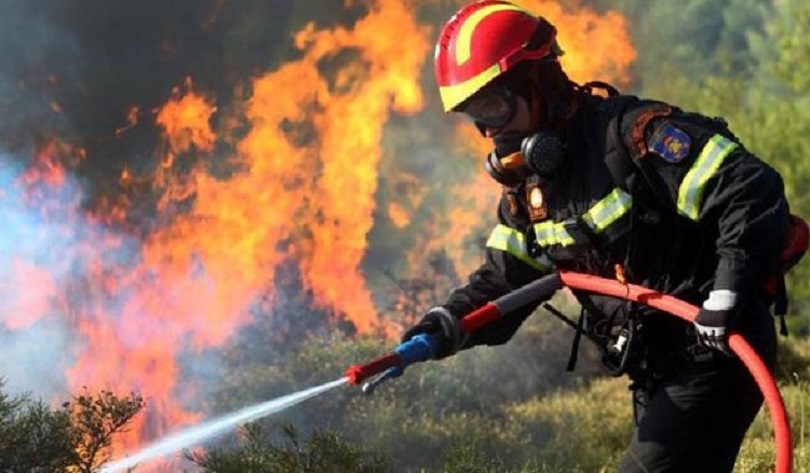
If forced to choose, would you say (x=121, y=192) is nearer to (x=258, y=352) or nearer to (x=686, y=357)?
(x=258, y=352)

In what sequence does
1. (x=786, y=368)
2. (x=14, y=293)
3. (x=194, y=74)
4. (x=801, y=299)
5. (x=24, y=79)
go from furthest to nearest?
1. (x=801, y=299)
2. (x=786, y=368)
3. (x=194, y=74)
4. (x=24, y=79)
5. (x=14, y=293)

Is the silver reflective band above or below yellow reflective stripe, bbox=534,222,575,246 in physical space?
below

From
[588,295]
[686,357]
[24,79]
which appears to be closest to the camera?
[686,357]

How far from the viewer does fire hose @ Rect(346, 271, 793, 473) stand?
2.96 m

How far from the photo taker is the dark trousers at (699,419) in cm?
330

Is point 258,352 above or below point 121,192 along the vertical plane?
below

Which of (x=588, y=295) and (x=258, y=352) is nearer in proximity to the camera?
(x=588, y=295)

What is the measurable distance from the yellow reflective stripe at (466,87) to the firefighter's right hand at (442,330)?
731 millimetres

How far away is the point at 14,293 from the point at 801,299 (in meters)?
12.4

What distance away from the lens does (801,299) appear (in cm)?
1658

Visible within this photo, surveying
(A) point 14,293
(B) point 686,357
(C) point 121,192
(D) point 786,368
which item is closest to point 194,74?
(C) point 121,192

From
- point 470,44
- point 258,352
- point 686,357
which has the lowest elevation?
point 686,357

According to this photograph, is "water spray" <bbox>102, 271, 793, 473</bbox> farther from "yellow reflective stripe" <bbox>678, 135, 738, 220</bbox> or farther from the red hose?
"yellow reflective stripe" <bbox>678, 135, 738, 220</bbox>

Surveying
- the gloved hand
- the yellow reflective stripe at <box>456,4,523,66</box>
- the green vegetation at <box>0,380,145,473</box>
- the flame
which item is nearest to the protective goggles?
the yellow reflective stripe at <box>456,4,523,66</box>
